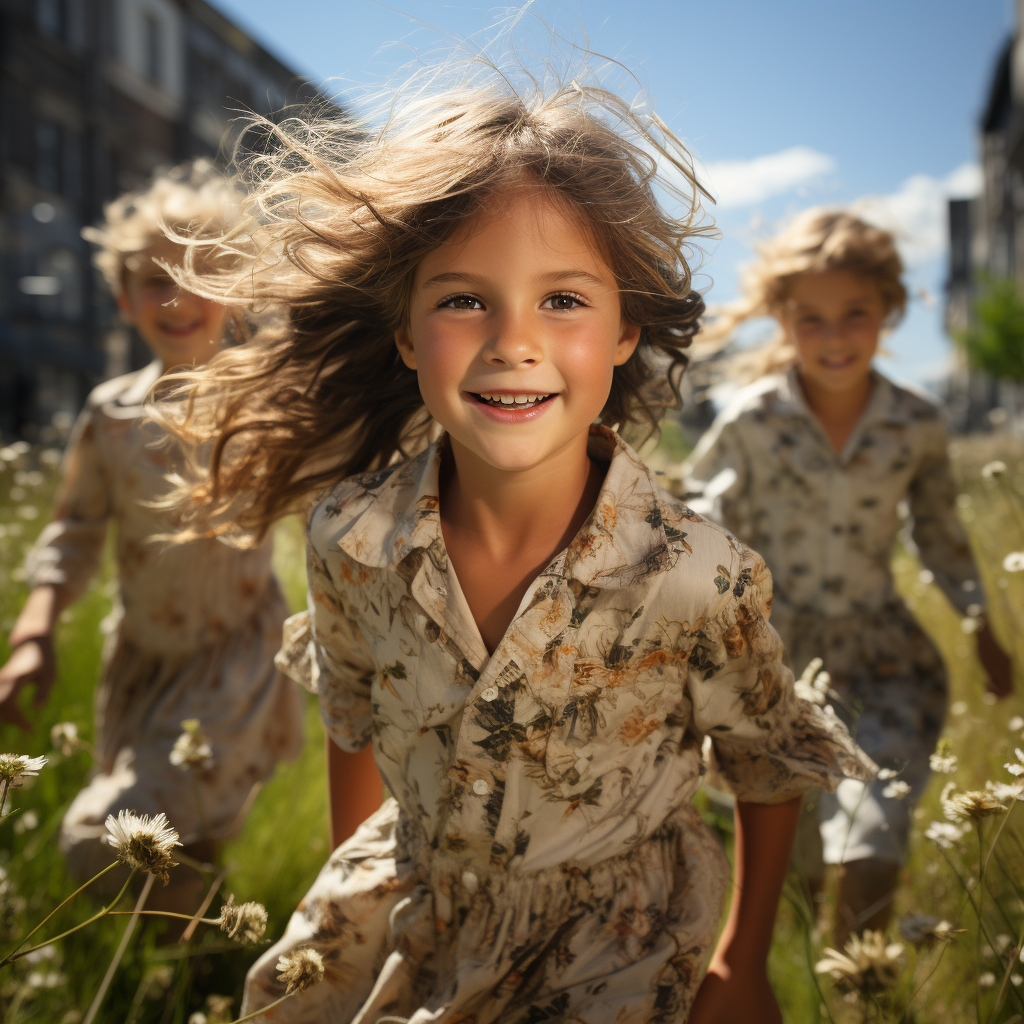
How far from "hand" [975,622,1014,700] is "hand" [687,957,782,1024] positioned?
1.52m

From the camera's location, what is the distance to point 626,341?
173 centimetres

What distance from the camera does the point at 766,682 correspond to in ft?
4.96

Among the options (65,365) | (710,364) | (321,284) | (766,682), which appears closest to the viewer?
(766,682)

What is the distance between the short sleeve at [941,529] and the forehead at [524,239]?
1.87 meters

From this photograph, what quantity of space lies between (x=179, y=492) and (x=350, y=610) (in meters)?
0.67

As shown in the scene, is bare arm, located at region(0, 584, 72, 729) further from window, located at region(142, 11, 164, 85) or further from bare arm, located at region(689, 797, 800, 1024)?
window, located at region(142, 11, 164, 85)

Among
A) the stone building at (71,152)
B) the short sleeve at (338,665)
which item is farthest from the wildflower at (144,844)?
the stone building at (71,152)

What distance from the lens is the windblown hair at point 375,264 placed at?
1529 millimetres

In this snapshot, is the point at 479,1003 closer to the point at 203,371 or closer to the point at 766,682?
the point at 766,682

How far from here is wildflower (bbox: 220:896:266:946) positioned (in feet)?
3.48

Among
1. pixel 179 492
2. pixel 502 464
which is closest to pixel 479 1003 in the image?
pixel 502 464

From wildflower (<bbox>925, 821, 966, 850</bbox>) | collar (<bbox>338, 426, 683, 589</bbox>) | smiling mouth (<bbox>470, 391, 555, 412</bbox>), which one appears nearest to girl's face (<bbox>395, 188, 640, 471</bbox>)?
smiling mouth (<bbox>470, 391, 555, 412</bbox>)

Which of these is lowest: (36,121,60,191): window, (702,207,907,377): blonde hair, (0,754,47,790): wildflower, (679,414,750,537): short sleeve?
(0,754,47,790): wildflower

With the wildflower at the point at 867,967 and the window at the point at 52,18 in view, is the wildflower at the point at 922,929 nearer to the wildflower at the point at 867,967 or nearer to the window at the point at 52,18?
the wildflower at the point at 867,967
